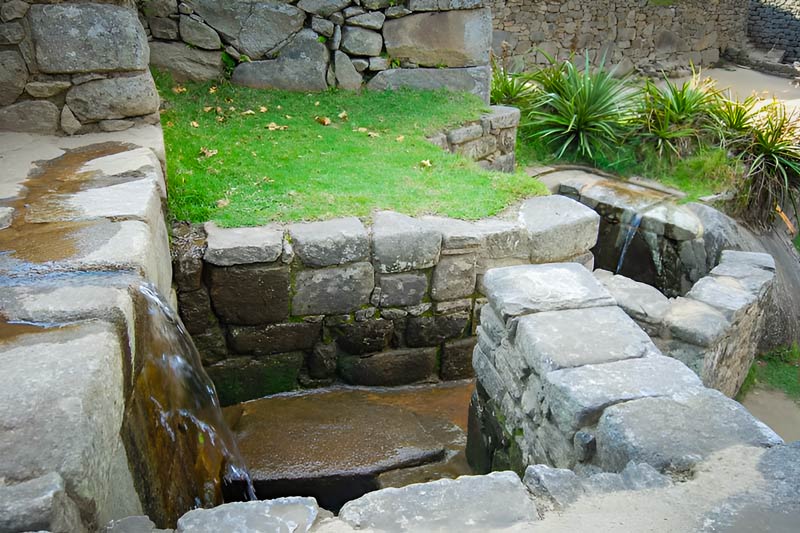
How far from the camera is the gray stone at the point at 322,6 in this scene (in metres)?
5.41

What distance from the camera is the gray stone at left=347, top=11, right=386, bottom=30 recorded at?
5516mm

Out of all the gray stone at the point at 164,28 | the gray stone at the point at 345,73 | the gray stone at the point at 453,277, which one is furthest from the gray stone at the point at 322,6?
the gray stone at the point at 453,277

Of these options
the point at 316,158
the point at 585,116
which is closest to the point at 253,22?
the point at 316,158

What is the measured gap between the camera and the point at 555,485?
172cm

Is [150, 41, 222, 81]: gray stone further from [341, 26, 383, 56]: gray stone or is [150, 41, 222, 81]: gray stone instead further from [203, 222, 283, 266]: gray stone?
[203, 222, 283, 266]: gray stone

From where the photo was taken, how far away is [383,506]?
Result: 5.41ft

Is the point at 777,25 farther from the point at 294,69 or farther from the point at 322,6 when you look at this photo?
the point at 294,69

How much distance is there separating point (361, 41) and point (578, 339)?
4025 millimetres

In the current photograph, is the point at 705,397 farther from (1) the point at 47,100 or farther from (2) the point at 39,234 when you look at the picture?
(1) the point at 47,100

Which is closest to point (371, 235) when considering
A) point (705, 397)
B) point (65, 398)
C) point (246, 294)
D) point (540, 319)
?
point (246, 294)

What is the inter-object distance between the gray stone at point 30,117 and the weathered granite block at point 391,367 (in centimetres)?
196

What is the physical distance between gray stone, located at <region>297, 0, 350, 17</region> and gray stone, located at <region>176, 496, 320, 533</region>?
4637 millimetres

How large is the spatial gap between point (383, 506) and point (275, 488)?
4.17 feet

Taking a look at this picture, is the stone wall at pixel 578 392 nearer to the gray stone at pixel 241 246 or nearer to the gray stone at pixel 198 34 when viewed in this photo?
the gray stone at pixel 241 246
